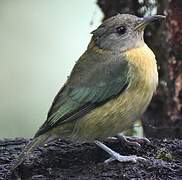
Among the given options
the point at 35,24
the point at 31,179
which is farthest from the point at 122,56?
the point at 35,24

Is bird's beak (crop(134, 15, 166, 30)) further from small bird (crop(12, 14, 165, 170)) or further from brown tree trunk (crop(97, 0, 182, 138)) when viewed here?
brown tree trunk (crop(97, 0, 182, 138))

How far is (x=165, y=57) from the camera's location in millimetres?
8164

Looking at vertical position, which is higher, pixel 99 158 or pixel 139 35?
pixel 139 35

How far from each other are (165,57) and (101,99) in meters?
1.70

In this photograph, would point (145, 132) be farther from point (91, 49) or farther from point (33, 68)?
point (33, 68)

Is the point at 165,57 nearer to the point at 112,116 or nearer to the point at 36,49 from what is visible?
the point at 112,116

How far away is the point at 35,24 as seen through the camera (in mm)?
11180

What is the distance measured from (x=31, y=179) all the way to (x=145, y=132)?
2622 millimetres

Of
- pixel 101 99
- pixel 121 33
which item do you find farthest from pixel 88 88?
pixel 121 33

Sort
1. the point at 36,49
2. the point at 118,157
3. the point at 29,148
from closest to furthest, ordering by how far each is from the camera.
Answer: the point at 118,157
the point at 29,148
the point at 36,49

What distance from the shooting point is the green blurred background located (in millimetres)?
10453

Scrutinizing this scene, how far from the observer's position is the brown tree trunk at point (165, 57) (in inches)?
317

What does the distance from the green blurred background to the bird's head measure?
3452 millimetres

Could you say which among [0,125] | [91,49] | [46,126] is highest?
[91,49]
